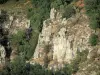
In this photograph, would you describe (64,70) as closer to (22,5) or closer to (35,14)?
(35,14)

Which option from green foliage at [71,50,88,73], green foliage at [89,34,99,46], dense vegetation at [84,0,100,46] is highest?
dense vegetation at [84,0,100,46]

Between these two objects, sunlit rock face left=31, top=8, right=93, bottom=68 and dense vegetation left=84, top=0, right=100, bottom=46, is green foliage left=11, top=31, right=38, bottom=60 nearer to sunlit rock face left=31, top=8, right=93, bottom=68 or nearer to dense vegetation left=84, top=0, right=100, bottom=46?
sunlit rock face left=31, top=8, right=93, bottom=68

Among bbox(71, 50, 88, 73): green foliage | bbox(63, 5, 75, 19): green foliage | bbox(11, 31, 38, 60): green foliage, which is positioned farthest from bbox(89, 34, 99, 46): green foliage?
bbox(11, 31, 38, 60): green foliage

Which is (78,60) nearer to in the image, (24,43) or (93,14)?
(93,14)

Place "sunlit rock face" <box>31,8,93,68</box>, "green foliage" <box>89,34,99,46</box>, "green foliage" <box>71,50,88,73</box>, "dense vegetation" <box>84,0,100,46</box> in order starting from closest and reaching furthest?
"green foliage" <box>71,50,88,73</box> < "green foliage" <box>89,34,99,46</box> < "dense vegetation" <box>84,0,100,46</box> < "sunlit rock face" <box>31,8,93,68</box>

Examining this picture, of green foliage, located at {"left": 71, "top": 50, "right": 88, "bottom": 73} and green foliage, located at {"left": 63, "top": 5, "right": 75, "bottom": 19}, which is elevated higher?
green foliage, located at {"left": 63, "top": 5, "right": 75, "bottom": 19}

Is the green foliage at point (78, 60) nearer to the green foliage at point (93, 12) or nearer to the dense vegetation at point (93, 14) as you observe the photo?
the dense vegetation at point (93, 14)

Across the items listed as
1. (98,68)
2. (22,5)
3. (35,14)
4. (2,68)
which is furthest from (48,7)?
(2,68)

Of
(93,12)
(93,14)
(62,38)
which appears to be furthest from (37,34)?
(93,14)
